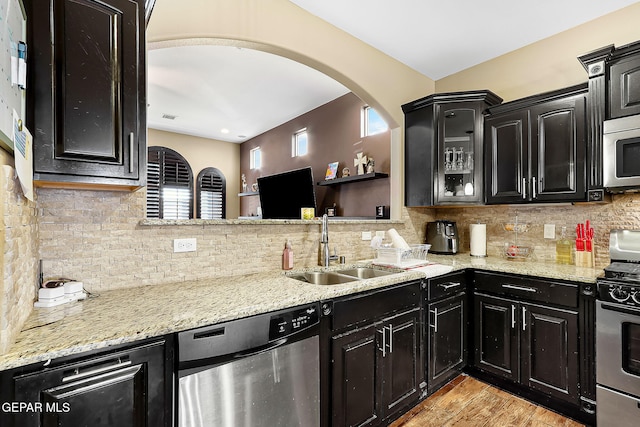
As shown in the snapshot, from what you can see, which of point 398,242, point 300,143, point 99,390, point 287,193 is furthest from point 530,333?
point 300,143

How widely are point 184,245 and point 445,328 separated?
6.56 feet

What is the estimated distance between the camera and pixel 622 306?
1879 millimetres

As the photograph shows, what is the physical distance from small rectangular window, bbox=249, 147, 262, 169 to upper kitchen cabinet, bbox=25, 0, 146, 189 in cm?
525

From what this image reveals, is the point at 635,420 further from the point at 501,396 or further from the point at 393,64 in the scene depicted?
→ the point at 393,64

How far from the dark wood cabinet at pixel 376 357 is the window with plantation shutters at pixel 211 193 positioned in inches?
227

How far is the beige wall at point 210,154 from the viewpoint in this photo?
257 inches

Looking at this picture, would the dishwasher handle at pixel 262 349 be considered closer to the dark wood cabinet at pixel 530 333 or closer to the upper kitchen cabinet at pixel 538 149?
the dark wood cabinet at pixel 530 333

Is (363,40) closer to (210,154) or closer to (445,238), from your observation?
(445,238)

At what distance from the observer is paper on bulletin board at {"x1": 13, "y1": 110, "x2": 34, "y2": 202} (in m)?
1.01

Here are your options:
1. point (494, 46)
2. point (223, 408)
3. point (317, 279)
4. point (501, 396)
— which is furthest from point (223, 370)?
point (494, 46)

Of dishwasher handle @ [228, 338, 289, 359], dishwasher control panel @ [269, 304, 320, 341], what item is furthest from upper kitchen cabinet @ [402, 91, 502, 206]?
dishwasher handle @ [228, 338, 289, 359]

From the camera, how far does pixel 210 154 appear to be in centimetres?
708

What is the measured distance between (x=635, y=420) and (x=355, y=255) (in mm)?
1994

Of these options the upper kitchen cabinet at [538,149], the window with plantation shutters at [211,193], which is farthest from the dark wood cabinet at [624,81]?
the window with plantation shutters at [211,193]
